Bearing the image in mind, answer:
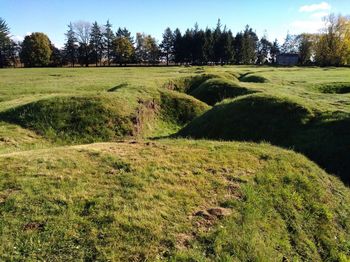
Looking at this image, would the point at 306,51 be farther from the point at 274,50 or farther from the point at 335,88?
the point at 335,88

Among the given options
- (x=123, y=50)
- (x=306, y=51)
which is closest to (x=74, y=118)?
(x=123, y=50)

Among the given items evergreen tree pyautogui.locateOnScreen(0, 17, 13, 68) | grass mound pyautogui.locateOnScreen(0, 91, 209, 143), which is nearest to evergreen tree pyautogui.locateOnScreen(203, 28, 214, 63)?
evergreen tree pyautogui.locateOnScreen(0, 17, 13, 68)

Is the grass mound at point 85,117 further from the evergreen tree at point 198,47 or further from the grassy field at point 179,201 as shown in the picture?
the evergreen tree at point 198,47

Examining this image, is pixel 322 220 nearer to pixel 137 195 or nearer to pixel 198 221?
pixel 198 221

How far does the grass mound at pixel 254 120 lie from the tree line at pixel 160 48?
10095cm

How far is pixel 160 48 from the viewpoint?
135375mm

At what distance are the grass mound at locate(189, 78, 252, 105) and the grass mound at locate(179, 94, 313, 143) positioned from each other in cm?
1067

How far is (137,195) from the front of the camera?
10.4 meters

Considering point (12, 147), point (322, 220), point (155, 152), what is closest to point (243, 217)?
point (322, 220)

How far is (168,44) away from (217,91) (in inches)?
3962

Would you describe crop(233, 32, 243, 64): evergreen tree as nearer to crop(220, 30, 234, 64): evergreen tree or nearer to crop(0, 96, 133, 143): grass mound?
crop(220, 30, 234, 64): evergreen tree

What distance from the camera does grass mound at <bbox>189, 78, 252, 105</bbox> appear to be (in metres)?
35.8

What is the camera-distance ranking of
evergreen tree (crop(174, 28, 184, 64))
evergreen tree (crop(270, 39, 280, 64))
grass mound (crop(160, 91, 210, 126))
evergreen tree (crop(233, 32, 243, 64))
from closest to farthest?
grass mound (crop(160, 91, 210, 126)), evergreen tree (crop(174, 28, 184, 64)), evergreen tree (crop(233, 32, 243, 64)), evergreen tree (crop(270, 39, 280, 64))

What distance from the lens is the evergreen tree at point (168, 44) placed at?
134 meters
